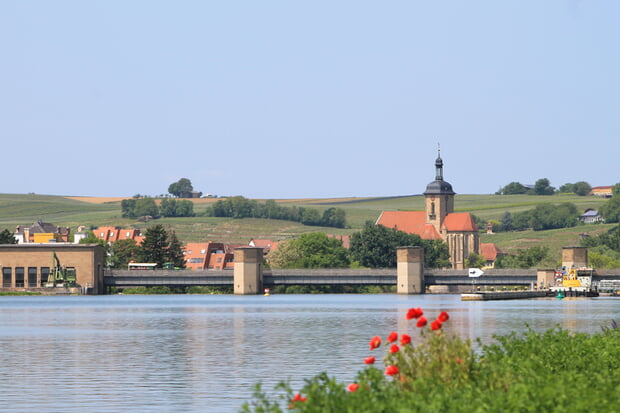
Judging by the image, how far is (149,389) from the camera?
113ft

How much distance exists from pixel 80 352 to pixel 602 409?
35392 millimetres

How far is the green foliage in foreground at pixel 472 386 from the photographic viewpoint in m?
17.7

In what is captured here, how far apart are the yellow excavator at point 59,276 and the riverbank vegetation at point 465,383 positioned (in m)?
147

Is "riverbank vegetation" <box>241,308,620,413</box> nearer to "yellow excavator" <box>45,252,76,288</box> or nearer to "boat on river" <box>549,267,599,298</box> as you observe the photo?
"boat on river" <box>549,267,599,298</box>

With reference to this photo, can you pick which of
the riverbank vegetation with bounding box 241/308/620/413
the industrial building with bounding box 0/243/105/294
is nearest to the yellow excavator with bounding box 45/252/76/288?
the industrial building with bounding box 0/243/105/294

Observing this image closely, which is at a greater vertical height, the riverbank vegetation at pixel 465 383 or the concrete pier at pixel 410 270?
the riverbank vegetation at pixel 465 383

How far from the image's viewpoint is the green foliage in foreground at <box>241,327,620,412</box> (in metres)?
17.7

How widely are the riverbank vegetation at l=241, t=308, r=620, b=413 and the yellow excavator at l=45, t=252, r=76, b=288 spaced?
147m

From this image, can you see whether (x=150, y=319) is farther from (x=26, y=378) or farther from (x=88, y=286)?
(x=88, y=286)

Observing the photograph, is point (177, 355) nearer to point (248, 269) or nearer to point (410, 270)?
Result: point (248, 269)

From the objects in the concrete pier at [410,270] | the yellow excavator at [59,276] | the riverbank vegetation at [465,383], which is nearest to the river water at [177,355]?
the riverbank vegetation at [465,383]

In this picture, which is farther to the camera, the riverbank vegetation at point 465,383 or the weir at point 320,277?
the weir at point 320,277

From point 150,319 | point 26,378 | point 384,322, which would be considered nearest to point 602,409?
point 26,378

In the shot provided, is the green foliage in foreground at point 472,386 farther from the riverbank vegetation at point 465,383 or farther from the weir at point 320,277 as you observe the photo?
the weir at point 320,277
